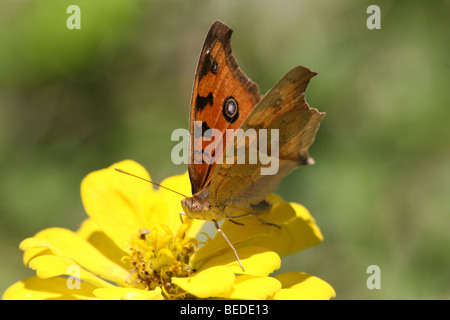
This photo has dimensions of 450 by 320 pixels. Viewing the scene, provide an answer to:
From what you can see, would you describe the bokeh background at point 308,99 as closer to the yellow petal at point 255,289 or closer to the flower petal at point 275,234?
the flower petal at point 275,234

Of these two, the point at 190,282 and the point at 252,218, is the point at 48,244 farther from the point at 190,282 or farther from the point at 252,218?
the point at 252,218

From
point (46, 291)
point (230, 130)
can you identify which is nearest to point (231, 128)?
point (230, 130)

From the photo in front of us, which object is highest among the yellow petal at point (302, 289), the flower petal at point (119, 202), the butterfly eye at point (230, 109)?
the butterfly eye at point (230, 109)

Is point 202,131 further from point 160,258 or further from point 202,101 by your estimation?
point 160,258

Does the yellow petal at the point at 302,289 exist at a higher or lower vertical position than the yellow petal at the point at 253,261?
lower

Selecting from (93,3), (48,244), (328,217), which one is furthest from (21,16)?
(328,217)

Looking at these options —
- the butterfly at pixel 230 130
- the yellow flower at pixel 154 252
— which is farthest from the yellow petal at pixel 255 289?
the butterfly at pixel 230 130

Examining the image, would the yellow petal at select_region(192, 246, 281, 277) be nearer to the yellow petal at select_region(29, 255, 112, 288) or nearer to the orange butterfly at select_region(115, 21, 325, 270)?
the orange butterfly at select_region(115, 21, 325, 270)
